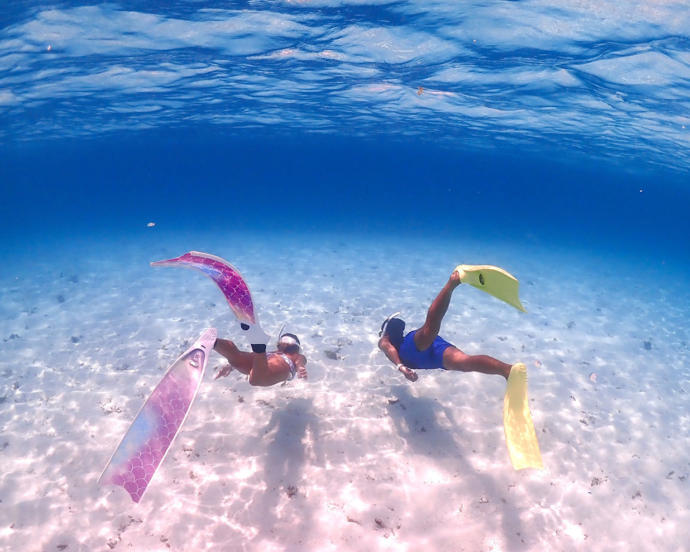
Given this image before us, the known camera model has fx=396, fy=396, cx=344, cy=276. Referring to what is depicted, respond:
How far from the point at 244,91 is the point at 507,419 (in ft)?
71.2

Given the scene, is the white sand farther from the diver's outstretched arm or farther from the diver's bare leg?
the diver's outstretched arm

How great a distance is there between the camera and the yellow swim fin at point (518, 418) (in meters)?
5.33

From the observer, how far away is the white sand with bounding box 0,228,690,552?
5637mm

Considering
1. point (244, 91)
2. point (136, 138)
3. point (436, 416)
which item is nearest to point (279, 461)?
point (436, 416)

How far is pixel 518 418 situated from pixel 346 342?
20.0 feet

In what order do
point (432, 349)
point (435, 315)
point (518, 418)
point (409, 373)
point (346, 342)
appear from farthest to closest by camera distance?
point (346, 342) < point (432, 349) < point (409, 373) < point (435, 315) < point (518, 418)

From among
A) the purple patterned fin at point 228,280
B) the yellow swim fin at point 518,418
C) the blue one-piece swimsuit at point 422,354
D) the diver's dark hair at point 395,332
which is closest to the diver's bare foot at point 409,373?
the blue one-piece swimsuit at point 422,354

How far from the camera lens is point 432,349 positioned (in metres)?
6.75

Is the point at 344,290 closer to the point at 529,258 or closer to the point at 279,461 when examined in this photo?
the point at 279,461

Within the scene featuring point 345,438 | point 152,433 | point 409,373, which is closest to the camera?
point 152,433

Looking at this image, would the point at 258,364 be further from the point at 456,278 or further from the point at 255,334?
the point at 456,278

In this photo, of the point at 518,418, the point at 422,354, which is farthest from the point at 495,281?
the point at 422,354

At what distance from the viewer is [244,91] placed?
21.8m

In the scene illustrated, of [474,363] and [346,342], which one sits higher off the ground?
[474,363]
